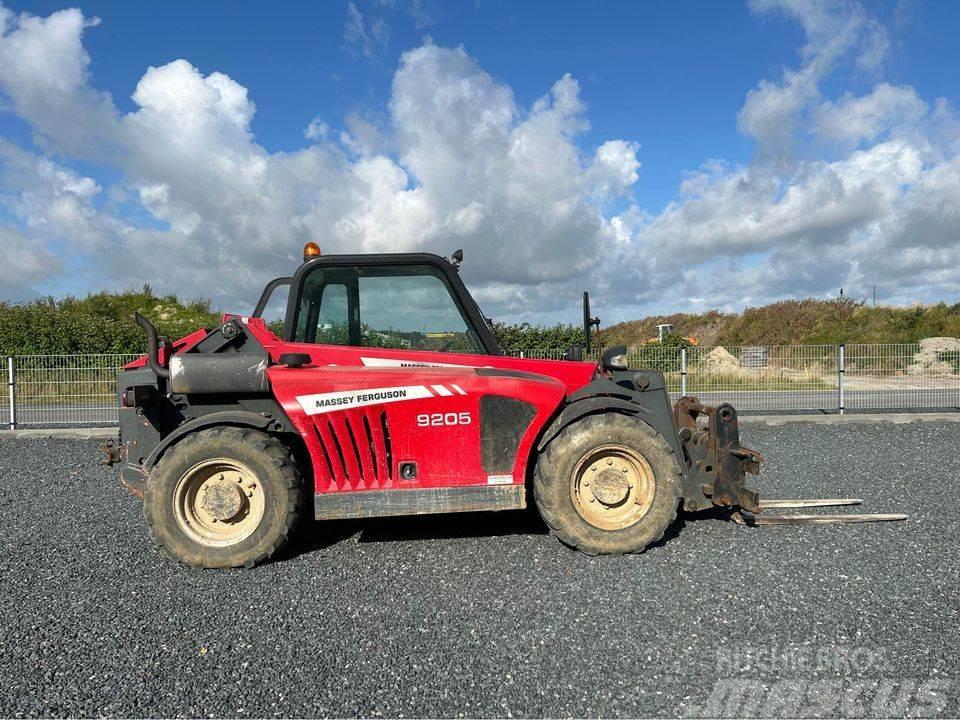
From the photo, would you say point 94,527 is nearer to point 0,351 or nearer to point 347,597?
point 347,597

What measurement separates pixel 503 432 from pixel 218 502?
1.86 metres

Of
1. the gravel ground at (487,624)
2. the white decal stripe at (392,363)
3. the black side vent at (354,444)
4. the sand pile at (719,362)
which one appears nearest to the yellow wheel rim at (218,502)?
the gravel ground at (487,624)

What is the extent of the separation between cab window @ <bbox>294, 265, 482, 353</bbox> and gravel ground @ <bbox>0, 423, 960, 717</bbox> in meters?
1.42

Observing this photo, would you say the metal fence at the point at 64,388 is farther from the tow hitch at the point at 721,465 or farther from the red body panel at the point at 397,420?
the tow hitch at the point at 721,465

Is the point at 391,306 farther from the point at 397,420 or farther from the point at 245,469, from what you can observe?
the point at 245,469

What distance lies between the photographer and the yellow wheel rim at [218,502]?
3.96 m

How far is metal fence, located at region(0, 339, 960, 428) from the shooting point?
36.6 ft

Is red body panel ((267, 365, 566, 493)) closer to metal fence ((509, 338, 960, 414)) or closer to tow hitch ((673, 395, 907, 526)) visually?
tow hitch ((673, 395, 907, 526))

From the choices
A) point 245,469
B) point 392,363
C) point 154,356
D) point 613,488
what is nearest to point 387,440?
point 392,363

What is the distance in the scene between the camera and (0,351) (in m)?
17.2

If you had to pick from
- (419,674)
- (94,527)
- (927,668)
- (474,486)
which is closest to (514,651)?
(419,674)

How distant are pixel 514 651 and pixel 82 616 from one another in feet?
7.41

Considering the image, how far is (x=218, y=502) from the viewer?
398 centimetres

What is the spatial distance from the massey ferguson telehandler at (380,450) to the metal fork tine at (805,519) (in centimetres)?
53
